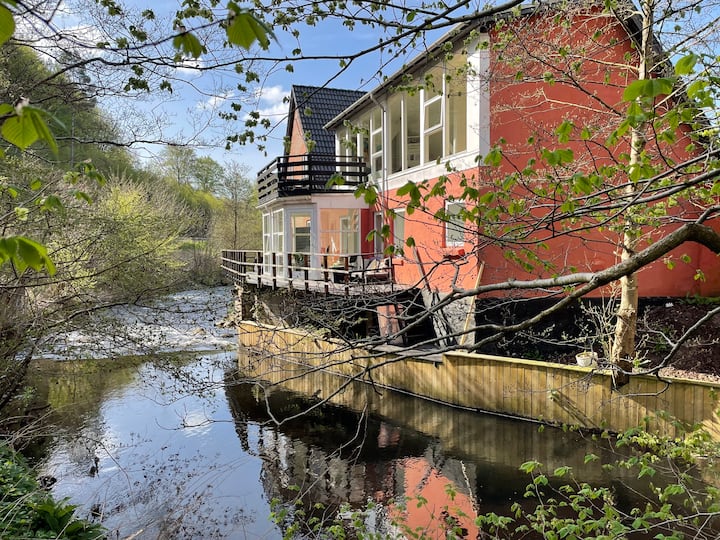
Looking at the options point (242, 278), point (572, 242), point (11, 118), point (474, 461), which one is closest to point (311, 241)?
point (242, 278)

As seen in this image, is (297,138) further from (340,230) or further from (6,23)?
(6,23)

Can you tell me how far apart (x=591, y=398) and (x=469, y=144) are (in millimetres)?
5520

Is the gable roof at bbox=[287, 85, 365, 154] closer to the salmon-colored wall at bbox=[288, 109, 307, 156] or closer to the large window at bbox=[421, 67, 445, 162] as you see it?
the salmon-colored wall at bbox=[288, 109, 307, 156]

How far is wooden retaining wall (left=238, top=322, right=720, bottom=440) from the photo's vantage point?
6.77m

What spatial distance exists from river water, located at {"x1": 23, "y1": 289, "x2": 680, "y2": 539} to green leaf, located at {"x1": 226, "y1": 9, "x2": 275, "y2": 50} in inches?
179

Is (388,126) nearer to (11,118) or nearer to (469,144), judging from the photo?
(469,144)

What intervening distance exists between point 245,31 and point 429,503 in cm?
670

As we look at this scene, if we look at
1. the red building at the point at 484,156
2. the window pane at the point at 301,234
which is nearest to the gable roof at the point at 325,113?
the red building at the point at 484,156

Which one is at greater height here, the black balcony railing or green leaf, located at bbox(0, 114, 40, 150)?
the black balcony railing

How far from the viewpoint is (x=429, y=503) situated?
657 cm

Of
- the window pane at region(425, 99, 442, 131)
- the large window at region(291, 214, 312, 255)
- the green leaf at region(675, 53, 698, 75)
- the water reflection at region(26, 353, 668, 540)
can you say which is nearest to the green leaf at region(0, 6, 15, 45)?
the green leaf at region(675, 53, 698, 75)

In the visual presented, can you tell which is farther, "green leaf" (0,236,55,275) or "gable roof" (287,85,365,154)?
"gable roof" (287,85,365,154)

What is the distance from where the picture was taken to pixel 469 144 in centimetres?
1020

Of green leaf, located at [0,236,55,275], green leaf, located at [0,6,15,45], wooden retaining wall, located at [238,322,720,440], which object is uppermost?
green leaf, located at [0,6,15,45]
